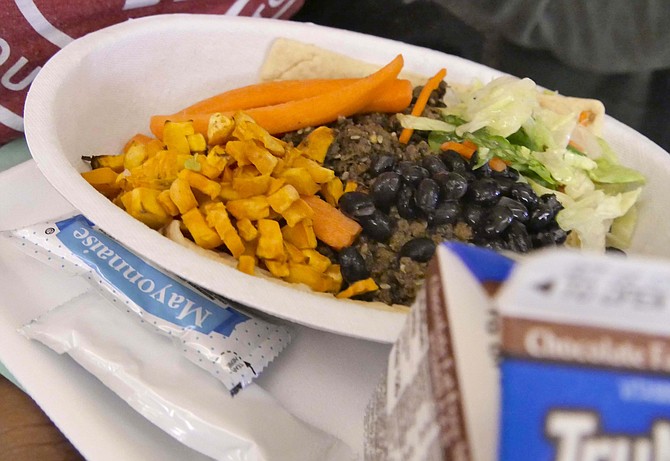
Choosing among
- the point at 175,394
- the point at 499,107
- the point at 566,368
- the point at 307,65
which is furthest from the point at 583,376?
the point at 307,65

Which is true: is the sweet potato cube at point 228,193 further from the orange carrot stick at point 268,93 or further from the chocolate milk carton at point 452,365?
the chocolate milk carton at point 452,365

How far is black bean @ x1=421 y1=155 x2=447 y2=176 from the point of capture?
1.06 metres

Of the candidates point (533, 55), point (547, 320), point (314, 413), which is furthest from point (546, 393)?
point (533, 55)

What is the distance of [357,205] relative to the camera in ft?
3.27

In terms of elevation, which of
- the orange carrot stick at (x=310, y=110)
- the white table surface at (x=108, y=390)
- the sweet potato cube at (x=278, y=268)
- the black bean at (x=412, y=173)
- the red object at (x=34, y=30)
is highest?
the red object at (x=34, y=30)

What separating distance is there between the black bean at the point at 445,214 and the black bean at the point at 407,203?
3 centimetres

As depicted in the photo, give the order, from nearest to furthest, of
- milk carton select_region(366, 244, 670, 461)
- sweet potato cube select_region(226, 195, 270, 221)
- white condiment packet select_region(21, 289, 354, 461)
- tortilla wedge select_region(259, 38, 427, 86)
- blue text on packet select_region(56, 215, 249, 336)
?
milk carton select_region(366, 244, 670, 461) < white condiment packet select_region(21, 289, 354, 461) < blue text on packet select_region(56, 215, 249, 336) < sweet potato cube select_region(226, 195, 270, 221) < tortilla wedge select_region(259, 38, 427, 86)

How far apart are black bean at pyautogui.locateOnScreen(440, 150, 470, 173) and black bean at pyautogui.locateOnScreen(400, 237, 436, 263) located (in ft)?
0.63

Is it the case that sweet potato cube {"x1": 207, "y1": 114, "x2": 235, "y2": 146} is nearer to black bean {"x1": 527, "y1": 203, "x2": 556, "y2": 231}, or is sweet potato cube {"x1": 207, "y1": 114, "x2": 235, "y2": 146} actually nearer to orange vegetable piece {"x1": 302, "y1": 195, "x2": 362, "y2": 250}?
orange vegetable piece {"x1": 302, "y1": 195, "x2": 362, "y2": 250}

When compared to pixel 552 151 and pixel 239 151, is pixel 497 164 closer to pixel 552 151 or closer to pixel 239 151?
pixel 552 151

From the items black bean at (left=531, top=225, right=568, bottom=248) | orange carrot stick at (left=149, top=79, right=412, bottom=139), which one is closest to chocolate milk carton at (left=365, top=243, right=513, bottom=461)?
black bean at (left=531, top=225, right=568, bottom=248)

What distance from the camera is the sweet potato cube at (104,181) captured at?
106 centimetres

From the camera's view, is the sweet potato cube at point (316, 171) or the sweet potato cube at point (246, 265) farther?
the sweet potato cube at point (316, 171)

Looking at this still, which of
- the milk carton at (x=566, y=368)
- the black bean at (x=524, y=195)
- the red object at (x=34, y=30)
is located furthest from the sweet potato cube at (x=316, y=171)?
the milk carton at (x=566, y=368)
